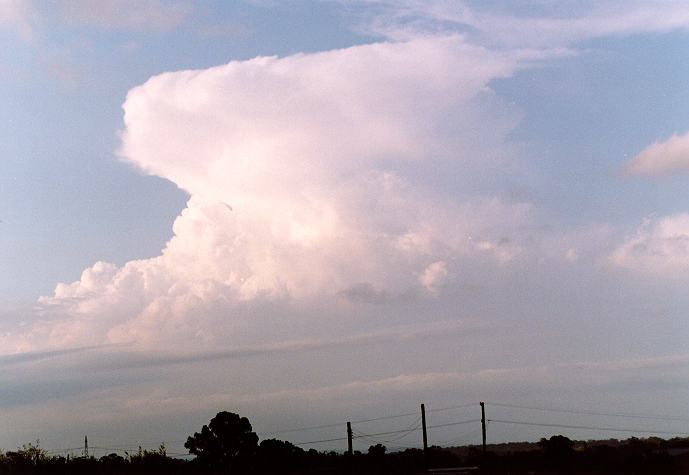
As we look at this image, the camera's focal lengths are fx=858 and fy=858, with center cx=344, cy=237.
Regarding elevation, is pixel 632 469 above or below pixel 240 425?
below

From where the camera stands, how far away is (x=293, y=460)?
66.4 meters

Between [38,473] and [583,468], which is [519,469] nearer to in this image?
[583,468]

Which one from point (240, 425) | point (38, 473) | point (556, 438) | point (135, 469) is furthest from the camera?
point (556, 438)

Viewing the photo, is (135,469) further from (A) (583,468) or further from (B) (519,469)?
(A) (583,468)

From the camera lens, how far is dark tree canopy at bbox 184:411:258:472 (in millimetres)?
65250

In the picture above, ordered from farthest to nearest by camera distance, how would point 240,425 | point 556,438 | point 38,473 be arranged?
1. point 556,438
2. point 240,425
3. point 38,473

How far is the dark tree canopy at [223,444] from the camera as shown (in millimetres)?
65250

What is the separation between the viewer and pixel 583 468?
206 ft

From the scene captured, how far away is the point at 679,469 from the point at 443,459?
24431 millimetres

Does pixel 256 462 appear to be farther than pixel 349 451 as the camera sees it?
No

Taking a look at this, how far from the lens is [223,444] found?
65.7 meters

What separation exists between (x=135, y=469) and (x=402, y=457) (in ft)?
87.6

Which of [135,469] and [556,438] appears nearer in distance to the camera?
[135,469]

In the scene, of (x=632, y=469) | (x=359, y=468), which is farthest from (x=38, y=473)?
(x=632, y=469)
